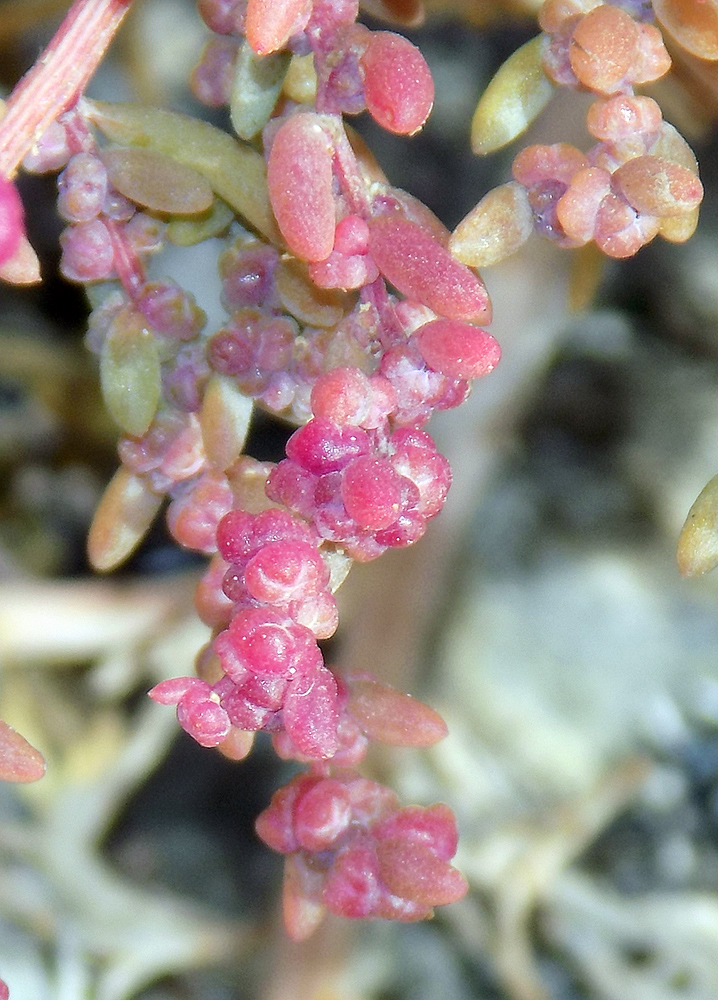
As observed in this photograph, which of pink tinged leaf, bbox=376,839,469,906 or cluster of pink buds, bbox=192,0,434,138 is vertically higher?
cluster of pink buds, bbox=192,0,434,138

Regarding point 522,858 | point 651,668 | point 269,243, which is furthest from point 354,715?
point 651,668

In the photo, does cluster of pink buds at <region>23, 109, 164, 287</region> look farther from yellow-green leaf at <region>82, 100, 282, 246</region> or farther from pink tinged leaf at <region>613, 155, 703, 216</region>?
pink tinged leaf at <region>613, 155, 703, 216</region>

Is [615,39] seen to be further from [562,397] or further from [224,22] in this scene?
[562,397]

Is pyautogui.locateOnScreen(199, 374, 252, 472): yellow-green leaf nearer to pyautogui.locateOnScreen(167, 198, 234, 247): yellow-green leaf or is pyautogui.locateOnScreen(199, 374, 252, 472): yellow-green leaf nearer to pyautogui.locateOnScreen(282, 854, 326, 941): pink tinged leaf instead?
pyautogui.locateOnScreen(167, 198, 234, 247): yellow-green leaf

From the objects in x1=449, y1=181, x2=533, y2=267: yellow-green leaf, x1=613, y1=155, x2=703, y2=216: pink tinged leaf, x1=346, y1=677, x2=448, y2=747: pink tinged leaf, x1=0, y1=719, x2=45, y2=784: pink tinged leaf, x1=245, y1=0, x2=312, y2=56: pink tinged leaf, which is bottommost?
x1=0, y1=719, x2=45, y2=784: pink tinged leaf

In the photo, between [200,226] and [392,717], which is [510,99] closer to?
[200,226]

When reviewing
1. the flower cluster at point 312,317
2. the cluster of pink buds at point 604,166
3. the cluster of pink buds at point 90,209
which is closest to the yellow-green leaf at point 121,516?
the flower cluster at point 312,317

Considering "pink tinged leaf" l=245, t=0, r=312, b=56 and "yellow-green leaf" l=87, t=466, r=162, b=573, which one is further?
"yellow-green leaf" l=87, t=466, r=162, b=573

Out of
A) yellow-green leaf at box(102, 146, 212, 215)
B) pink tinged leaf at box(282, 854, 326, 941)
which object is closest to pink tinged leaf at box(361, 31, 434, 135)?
yellow-green leaf at box(102, 146, 212, 215)
